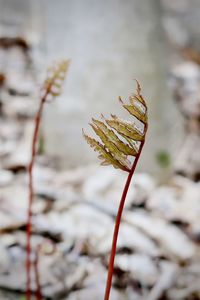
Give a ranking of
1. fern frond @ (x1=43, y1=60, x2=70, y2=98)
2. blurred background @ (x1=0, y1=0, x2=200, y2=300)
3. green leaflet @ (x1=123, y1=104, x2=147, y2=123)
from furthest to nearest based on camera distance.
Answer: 1. blurred background @ (x1=0, y1=0, x2=200, y2=300)
2. fern frond @ (x1=43, y1=60, x2=70, y2=98)
3. green leaflet @ (x1=123, y1=104, x2=147, y2=123)

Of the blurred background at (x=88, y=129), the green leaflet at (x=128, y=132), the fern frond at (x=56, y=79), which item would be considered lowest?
the green leaflet at (x=128, y=132)

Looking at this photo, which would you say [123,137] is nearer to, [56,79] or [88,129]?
[56,79]

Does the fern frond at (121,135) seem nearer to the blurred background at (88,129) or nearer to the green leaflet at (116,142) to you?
the green leaflet at (116,142)

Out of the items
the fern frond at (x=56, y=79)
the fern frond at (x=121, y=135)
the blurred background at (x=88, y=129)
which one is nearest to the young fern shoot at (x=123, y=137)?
the fern frond at (x=121, y=135)

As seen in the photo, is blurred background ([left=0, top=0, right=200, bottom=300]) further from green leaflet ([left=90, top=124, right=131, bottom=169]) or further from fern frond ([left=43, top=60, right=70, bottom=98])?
green leaflet ([left=90, top=124, right=131, bottom=169])

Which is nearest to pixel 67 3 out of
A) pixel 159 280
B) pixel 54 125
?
pixel 54 125

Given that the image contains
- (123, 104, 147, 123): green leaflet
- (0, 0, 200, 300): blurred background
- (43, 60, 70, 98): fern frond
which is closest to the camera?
(123, 104, 147, 123): green leaflet

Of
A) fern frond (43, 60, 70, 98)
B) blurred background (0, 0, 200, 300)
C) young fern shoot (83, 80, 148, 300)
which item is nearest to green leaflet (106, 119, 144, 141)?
young fern shoot (83, 80, 148, 300)
